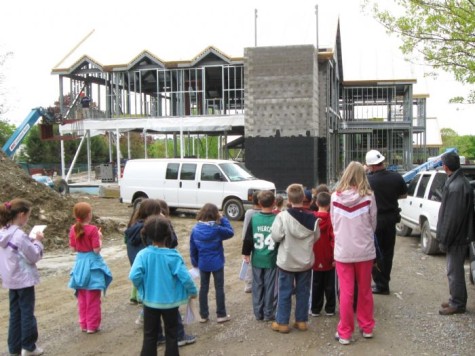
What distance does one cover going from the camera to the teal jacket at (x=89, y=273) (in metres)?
5.40

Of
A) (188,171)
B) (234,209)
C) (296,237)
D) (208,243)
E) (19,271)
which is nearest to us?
(19,271)

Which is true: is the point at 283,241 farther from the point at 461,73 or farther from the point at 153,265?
the point at 461,73

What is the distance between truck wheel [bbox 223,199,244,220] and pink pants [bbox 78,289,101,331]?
9616 mm

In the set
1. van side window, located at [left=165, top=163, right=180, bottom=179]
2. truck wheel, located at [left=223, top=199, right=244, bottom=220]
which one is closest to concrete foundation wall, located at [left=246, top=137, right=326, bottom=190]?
van side window, located at [left=165, top=163, right=180, bottom=179]

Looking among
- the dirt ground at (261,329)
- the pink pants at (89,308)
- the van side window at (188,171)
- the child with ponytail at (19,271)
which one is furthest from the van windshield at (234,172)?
the child with ponytail at (19,271)

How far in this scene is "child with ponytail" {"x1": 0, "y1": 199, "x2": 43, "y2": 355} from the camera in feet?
16.0

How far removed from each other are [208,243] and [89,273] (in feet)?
4.37

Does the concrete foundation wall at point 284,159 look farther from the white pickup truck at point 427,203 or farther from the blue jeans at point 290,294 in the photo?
the blue jeans at point 290,294

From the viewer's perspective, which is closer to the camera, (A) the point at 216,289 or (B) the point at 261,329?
(B) the point at 261,329

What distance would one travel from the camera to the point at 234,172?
51.2 feet

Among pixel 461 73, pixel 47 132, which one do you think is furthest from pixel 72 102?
pixel 461 73

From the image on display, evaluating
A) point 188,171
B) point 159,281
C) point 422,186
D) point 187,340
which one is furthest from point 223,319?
point 188,171

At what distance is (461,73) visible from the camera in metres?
13.8

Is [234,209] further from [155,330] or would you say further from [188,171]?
[155,330]
